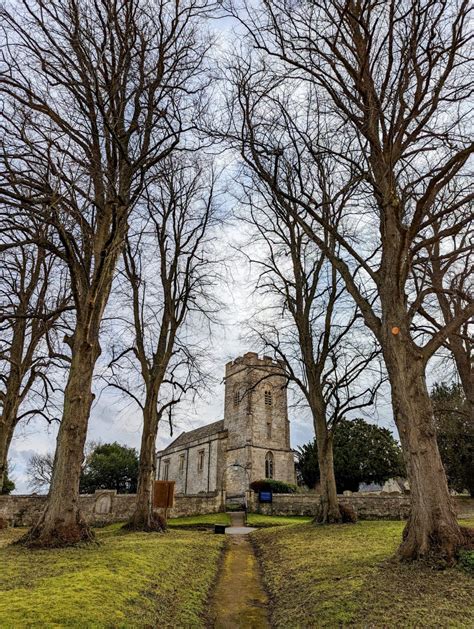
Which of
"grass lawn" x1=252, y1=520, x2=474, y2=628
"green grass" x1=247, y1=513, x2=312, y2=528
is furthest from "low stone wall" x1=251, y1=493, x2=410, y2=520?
"grass lawn" x1=252, y1=520, x2=474, y2=628

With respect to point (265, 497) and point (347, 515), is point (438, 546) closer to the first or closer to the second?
point (347, 515)

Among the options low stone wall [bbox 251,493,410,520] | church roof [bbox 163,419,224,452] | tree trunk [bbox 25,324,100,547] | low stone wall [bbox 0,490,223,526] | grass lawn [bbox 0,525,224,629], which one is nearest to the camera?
grass lawn [bbox 0,525,224,629]

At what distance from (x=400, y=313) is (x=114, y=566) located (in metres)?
6.46

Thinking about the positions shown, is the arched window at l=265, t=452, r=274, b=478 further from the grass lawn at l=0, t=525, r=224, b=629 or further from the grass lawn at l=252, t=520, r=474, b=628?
the grass lawn at l=0, t=525, r=224, b=629

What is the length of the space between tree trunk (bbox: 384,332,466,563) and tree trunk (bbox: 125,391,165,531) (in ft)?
31.7

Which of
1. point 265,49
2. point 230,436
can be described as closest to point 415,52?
point 265,49

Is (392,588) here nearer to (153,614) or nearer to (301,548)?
(153,614)

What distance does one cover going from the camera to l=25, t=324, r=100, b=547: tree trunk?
830 cm

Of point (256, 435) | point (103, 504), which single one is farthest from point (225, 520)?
point (256, 435)

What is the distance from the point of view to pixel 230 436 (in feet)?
130

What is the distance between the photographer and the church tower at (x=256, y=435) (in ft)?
118

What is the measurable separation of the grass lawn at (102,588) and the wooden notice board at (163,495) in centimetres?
1009

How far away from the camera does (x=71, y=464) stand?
29.1 ft

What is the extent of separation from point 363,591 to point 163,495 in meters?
14.5
